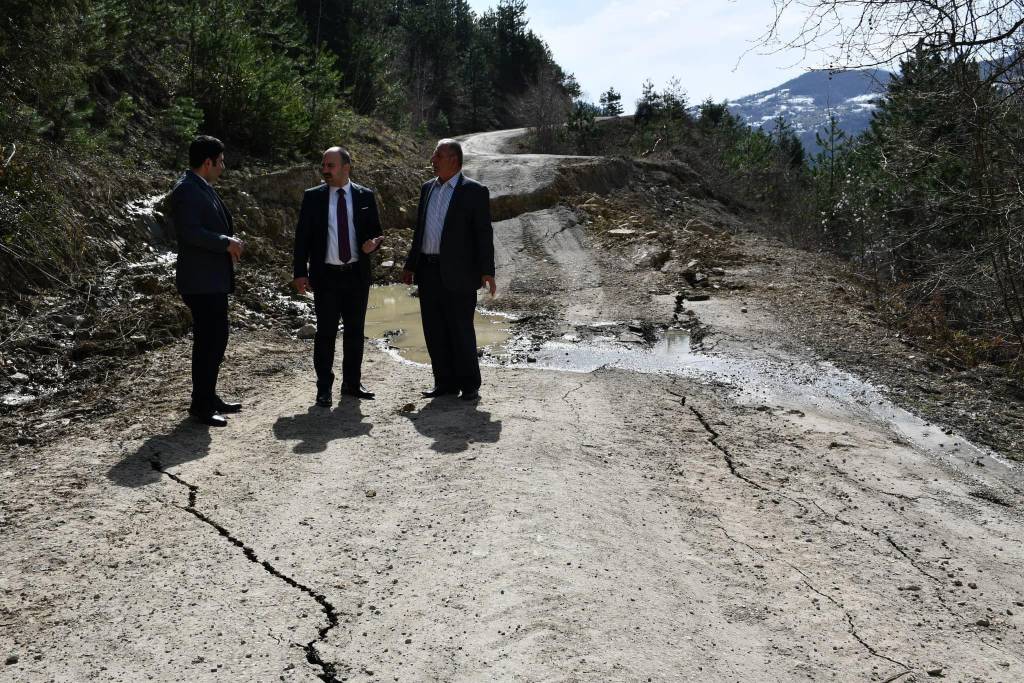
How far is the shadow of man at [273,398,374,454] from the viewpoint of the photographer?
523 cm

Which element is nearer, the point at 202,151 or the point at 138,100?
the point at 202,151

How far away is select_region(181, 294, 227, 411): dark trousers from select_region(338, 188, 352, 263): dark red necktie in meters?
0.88

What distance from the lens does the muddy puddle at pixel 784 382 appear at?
5.92m

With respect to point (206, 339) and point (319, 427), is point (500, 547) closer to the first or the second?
point (319, 427)

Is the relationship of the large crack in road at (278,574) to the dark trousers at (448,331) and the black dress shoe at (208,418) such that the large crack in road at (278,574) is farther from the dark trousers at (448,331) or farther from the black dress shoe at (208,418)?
the dark trousers at (448,331)

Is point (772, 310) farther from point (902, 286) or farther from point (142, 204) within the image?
point (142, 204)

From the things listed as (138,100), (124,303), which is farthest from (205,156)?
(138,100)

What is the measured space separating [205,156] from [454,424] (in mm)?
2352

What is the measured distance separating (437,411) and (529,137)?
33158 millimetres

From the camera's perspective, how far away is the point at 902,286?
11.0 metres

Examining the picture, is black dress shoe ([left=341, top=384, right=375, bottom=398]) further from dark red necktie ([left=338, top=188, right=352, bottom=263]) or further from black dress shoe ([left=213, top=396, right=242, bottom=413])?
dark red necktie ([left=338, top=188, right=352, bottom=263])

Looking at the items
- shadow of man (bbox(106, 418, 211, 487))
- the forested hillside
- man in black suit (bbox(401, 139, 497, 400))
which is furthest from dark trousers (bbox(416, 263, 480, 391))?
the forested hillside

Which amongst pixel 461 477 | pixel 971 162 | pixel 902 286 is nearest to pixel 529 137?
pixel 902 286

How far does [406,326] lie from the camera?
9445 millimetres
